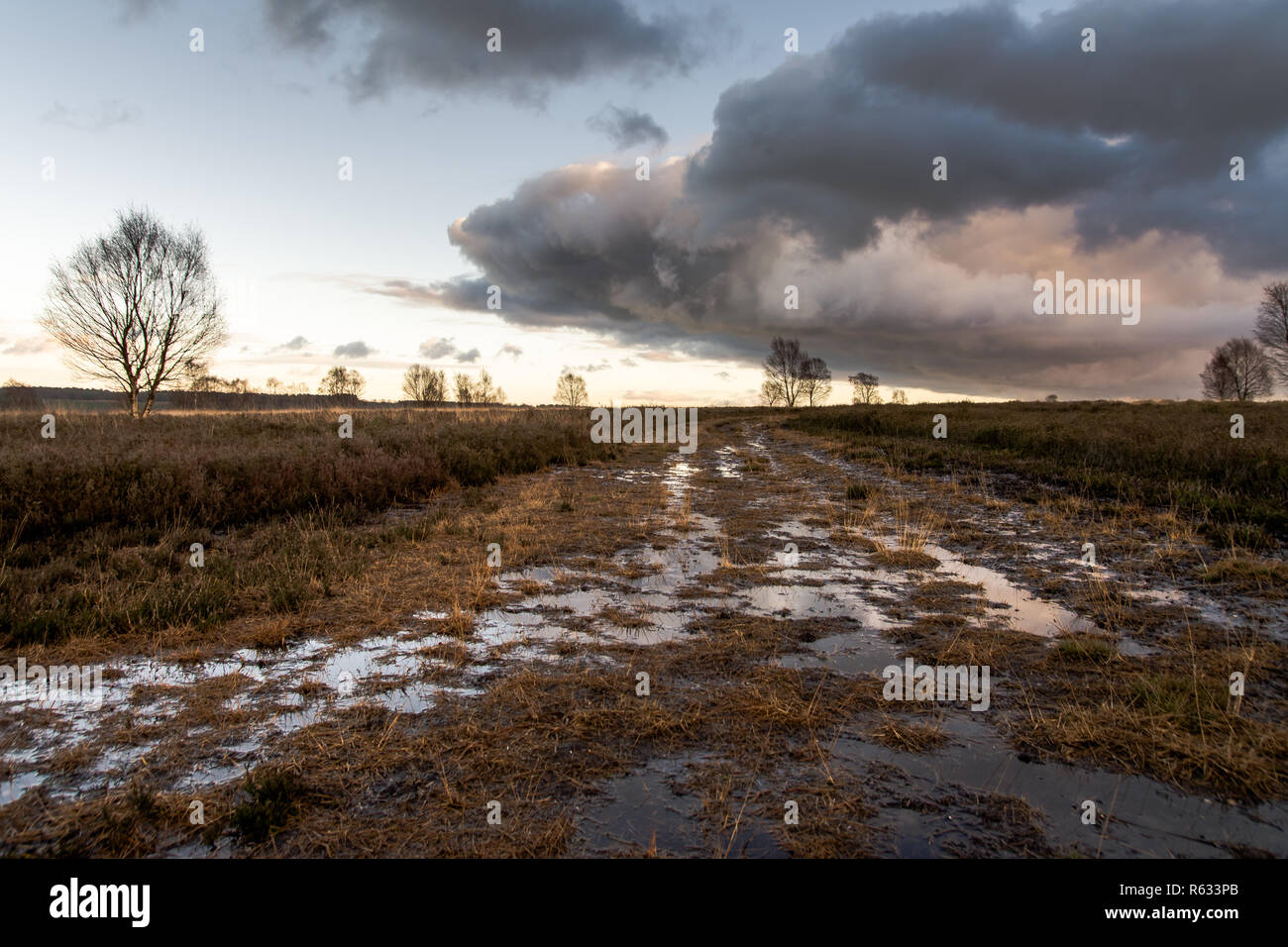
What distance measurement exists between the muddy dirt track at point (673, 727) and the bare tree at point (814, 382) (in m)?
100

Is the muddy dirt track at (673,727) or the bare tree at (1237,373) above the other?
the bare tree at (1237,373)

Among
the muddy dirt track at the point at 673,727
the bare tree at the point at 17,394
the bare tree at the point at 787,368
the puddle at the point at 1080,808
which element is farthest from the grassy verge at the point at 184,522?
the bare tree at the point at 787,368

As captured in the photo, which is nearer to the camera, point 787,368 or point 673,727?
point 673,727

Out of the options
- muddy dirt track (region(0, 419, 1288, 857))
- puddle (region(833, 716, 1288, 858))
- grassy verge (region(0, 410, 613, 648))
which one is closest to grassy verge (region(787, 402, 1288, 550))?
muddy dirt track (region(0, 419, 1288, 857))

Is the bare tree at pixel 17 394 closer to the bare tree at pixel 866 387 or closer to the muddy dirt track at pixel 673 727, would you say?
the muddy dirt track at pixel 673 727

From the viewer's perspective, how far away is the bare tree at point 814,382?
10538cm

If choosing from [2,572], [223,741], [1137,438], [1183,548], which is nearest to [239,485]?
[2,572]

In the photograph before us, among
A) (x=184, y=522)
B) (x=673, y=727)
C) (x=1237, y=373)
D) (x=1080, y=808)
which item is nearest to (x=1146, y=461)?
(x=1080, y=808)

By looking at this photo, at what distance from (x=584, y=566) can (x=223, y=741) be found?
205 inches

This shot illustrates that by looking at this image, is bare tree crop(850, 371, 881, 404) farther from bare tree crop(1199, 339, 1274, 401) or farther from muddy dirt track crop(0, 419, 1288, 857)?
muddy dirt track crop(0, 419, 1288, 857)

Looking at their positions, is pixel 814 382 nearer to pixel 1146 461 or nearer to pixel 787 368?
pixel 787 368

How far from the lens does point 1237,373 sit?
76.0m

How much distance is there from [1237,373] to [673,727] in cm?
10100

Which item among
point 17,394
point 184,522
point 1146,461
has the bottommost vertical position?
point 184,522
